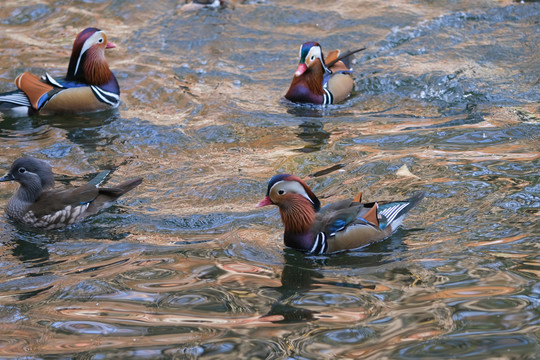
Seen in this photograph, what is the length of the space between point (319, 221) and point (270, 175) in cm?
137

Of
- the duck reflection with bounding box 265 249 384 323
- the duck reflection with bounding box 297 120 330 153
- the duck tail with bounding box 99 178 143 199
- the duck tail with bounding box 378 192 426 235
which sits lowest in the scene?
the duck reflection with bounding box 265 249 384 323

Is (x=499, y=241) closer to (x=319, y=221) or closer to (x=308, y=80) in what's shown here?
(x=319, y=221)

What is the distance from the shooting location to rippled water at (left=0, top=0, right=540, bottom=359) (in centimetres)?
399

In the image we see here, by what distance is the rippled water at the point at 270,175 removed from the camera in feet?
13.1

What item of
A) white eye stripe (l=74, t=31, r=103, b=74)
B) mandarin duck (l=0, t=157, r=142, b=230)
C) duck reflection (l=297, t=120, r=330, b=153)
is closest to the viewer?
mandarin duck (l=0, t=157, r=142, b=230)

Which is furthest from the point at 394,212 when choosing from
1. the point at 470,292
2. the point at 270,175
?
the point at 270,175

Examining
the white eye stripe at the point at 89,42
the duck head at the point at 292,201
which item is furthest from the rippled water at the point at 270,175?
the white eye stripe at the point at 89,42

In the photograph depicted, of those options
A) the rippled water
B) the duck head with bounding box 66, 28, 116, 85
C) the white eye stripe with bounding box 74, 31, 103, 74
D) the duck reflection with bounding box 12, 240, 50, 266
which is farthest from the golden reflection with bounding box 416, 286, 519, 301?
the white eye stripe with bounding box 74, 31, 103, 74

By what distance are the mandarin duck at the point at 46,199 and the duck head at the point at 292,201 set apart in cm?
143

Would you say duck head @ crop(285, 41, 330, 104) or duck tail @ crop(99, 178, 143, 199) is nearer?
duck tail @ crop(99, 178, 143, 199)

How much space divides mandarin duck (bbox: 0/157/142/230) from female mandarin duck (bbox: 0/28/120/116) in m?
2.41

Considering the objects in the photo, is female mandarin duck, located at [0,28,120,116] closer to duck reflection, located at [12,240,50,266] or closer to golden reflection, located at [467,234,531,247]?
duck reflection, located at [12,240,50,266]

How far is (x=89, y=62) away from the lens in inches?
328

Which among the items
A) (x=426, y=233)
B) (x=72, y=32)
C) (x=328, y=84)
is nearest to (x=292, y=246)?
(x=426, y=233)
